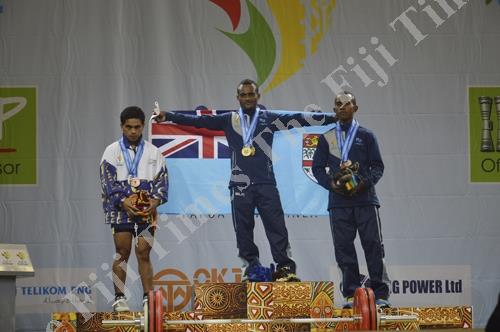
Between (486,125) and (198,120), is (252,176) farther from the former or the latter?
(486,125)

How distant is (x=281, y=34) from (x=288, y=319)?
9.67 ft

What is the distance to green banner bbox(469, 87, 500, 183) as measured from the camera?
8234 millimetres

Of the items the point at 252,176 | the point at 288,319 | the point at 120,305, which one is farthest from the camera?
the point at 252,176

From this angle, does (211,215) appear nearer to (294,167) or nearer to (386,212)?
(294,167)

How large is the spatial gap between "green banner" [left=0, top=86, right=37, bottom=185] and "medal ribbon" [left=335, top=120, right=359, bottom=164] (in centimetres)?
262

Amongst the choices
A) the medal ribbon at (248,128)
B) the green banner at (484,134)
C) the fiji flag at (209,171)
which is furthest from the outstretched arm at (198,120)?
the green banner at (484,134)

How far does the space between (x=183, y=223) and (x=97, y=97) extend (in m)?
1.33

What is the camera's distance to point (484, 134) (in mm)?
8242

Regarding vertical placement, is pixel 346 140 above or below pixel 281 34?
below

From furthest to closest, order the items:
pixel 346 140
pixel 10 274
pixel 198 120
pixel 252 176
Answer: pixel 198 120
pixel 346 140
pixel 252 176
pixel 10 274

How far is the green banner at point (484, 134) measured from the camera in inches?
324

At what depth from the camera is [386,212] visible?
8156 mm

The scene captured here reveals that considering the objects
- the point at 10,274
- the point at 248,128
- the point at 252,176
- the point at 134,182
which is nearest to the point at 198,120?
the point at 248,128

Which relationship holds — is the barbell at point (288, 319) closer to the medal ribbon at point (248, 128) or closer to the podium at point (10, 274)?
the podium at point (10, 274)
